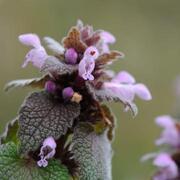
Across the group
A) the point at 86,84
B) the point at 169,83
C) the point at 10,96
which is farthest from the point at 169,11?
the point at 86,84

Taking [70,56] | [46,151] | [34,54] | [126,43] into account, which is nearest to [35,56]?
[34,54]

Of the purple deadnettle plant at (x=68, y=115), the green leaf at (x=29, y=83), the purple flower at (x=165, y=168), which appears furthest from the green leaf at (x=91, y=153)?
the purple flower at (x=165, y=168)

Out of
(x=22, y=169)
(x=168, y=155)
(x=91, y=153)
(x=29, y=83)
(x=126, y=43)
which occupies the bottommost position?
(x=22, y=169)

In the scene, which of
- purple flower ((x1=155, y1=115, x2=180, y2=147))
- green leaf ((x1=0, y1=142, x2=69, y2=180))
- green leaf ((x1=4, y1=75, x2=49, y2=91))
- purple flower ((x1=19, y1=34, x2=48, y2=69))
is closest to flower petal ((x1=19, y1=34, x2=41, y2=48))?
purple flower ((x1=19, y1=34, x2=48, y2=69))

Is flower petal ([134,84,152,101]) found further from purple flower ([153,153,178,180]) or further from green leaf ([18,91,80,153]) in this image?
purple flower ([153,153,178,180])

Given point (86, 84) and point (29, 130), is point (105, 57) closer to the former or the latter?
point (86, 84)

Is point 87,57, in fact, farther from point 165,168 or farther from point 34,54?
point 165,168
